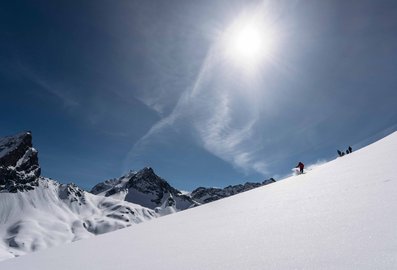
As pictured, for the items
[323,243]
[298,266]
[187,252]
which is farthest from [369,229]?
[187,252]

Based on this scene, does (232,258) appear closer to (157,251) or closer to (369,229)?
(369,229)

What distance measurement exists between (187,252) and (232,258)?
1105 millimetres

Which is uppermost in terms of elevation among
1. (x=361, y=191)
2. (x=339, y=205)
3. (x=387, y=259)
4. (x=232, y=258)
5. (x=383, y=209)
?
(x=361, y=191)

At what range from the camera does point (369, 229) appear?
3410mm

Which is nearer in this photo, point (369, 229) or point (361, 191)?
point (369, 229)

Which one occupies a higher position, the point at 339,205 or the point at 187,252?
the point at 339,205

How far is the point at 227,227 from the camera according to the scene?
629 cm

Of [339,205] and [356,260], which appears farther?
[339,205]

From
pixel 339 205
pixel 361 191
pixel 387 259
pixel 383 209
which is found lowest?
pixel 387 259

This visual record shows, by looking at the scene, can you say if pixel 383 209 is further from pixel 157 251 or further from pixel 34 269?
pixel 34 269

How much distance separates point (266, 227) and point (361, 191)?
2.15 meters

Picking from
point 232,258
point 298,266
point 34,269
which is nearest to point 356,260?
point 298,266

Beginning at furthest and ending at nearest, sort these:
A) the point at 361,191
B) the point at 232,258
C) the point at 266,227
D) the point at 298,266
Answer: the point at 361,191, the point at 266,227, the point at 232,258, the point at 298,266

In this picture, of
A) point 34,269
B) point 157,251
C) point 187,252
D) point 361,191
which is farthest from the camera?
point 34,269
